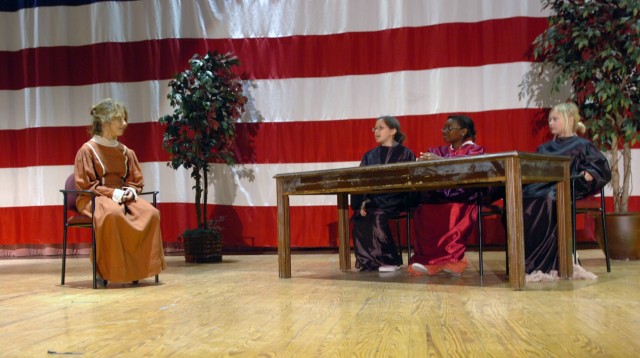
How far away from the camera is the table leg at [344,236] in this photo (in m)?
4.85

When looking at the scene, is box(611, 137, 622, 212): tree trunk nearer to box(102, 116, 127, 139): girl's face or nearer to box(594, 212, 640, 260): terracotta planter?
box(594, 212, 640, 260): terracotta planter

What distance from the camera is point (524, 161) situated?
138 inches

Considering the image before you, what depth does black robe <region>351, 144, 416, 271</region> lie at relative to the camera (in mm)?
4812

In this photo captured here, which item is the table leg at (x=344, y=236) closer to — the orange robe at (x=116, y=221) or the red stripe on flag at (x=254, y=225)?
the orange robe at (x=116, y=221)

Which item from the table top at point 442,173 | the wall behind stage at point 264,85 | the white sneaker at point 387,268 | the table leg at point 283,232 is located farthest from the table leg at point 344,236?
the wall behind stage at point 264,85

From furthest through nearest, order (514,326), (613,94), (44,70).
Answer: (44,70), (613,94), (514,326)

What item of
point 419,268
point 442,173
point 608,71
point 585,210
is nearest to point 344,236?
point 419,268

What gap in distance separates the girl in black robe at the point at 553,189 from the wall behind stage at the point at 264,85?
5.10ft

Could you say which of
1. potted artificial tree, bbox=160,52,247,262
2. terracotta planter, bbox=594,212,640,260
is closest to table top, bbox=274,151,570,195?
terracotta planter, bbox=594,212,640,260

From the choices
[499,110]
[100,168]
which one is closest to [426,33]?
[499,110]

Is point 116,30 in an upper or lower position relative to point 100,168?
upper

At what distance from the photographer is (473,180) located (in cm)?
353

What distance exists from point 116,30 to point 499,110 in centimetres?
387

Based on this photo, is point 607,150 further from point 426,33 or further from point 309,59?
point 309,59
